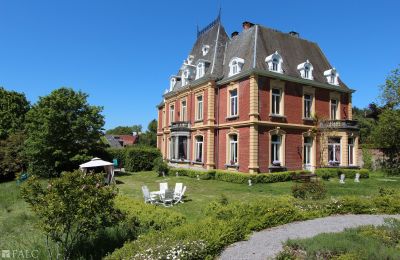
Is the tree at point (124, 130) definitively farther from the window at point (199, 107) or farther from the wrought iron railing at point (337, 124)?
the wrought iron railing at point (337, 124)

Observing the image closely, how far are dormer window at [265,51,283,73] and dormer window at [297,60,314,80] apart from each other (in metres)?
2.46

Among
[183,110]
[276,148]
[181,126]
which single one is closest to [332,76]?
[276,148]

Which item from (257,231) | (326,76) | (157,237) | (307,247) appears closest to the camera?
(307,247)

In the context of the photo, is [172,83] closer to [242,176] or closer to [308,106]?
[308,106]

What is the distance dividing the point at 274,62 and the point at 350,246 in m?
18.8

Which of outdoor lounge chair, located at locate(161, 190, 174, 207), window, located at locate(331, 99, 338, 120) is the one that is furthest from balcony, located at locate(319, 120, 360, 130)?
outdoor lounge chair, located at locate(161, 190, 174, 207)

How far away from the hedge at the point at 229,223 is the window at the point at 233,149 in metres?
13.0

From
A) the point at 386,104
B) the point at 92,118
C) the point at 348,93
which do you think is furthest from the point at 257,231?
the point at 386,104

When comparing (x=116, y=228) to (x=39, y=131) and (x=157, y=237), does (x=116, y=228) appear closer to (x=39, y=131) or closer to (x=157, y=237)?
(x=157, y=237)

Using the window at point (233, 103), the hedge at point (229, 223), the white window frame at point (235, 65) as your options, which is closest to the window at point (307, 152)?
the window at point (233, 103)

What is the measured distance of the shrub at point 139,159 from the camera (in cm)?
3177

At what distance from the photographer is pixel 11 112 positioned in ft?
120

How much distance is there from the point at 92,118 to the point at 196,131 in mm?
8805

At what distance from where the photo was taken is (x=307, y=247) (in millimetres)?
6426
